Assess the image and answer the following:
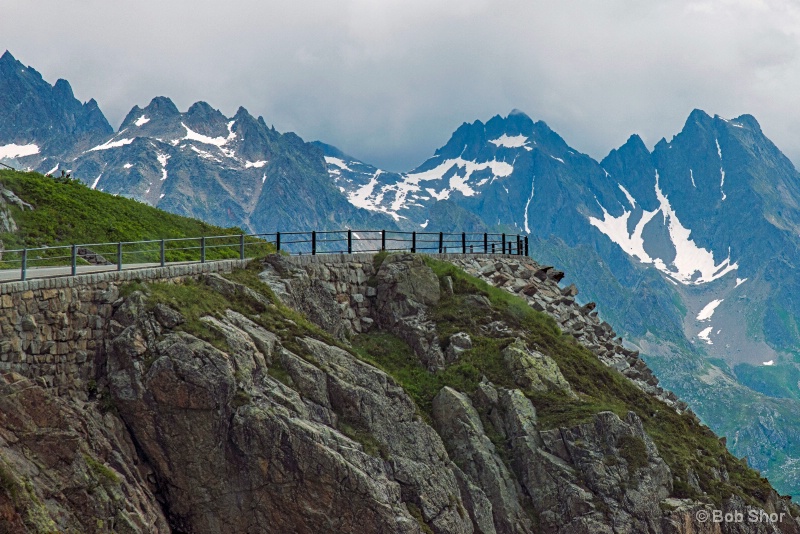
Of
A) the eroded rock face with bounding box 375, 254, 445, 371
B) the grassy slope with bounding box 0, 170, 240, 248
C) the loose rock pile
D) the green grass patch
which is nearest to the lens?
the green grass patch

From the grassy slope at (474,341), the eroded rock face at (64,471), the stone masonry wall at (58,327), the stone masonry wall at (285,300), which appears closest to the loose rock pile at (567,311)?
the stone masonry wall at (285,300)

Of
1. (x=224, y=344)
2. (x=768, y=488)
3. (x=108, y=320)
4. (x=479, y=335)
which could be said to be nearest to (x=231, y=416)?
(x=224, y=344)

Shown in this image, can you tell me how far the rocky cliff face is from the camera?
70.8 feet

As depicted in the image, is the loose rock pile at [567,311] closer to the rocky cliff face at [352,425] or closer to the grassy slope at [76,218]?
the rocky cliff face at [352,425]

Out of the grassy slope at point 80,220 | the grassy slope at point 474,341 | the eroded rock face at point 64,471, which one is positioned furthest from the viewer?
the grassy slope at point 80,220

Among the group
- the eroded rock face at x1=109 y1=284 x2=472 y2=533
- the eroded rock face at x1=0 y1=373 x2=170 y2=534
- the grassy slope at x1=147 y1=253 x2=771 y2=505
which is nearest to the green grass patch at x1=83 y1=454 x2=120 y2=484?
the eroded rock face at x1=0 y1=373 x2=170 y2=534

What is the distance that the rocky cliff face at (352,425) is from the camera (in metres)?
21.6

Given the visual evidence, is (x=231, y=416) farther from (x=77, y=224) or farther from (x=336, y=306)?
(x=77, y=224)

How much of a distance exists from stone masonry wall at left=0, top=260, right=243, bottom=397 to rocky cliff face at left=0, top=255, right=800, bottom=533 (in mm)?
374

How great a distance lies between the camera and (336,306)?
32.8 metres

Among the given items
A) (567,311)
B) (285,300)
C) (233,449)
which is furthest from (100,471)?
(567,311)

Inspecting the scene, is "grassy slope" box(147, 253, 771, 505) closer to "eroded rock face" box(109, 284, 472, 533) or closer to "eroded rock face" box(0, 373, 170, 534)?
"eroded rock face" box(109, 284, 472, 533)

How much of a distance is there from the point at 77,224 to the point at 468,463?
2081 centimetres

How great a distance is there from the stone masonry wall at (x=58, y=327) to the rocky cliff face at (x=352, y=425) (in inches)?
14.7
